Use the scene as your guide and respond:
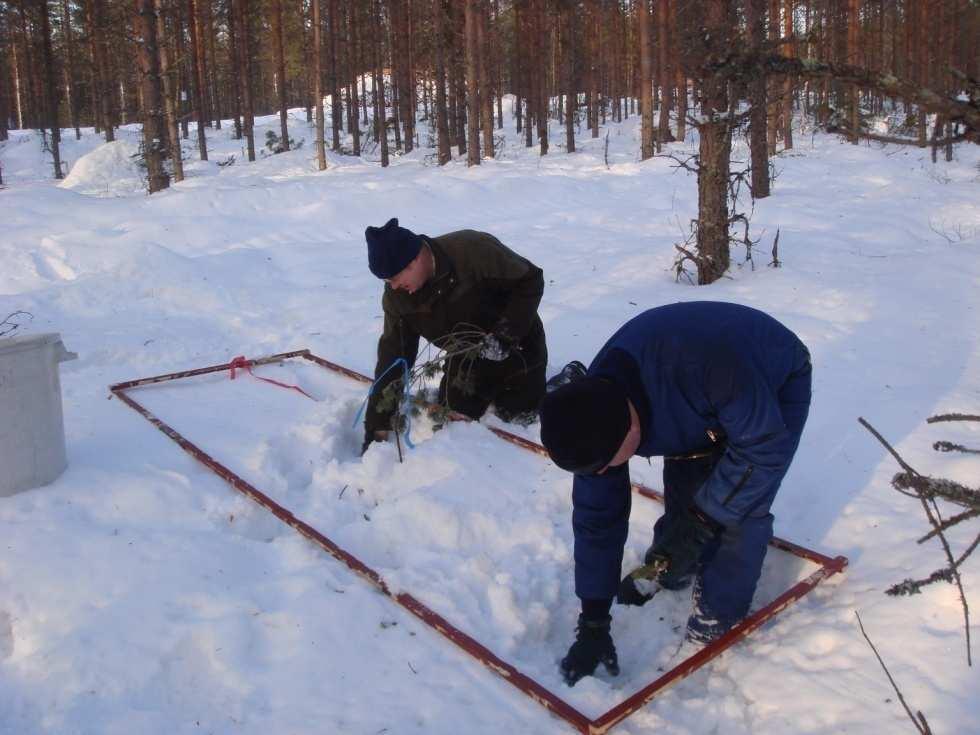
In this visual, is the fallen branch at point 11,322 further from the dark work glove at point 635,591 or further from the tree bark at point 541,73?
the tree bark at point 541,73

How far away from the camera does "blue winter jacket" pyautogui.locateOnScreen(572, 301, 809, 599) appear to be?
87.6 inches

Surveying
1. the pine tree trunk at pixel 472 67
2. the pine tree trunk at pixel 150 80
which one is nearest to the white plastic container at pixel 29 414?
the pine tree trunk at pixel 150 80

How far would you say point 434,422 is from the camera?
4418 mm

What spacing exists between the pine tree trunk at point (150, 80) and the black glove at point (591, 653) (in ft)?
43.5

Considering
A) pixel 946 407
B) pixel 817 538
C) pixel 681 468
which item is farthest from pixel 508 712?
pixel 946 407

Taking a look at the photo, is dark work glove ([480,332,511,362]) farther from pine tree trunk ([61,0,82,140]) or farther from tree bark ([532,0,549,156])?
pine tree trunk ([61,0,82,140])

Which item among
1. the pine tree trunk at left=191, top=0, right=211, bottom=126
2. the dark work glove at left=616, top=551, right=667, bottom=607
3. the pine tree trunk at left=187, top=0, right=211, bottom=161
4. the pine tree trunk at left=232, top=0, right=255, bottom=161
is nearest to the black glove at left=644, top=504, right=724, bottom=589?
the dark work glove at left=616, top=551, right=667, bottom=607

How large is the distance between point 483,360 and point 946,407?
257 cm

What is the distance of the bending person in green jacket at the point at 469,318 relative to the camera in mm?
4184

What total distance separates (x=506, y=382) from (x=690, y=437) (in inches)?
91.4

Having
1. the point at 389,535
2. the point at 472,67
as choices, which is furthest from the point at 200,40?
the point at 389,535

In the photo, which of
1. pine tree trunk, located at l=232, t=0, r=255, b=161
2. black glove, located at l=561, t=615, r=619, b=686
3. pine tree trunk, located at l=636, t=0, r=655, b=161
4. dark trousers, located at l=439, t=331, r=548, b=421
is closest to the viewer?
black glove, located at l=561, t=615, r=619, b=686

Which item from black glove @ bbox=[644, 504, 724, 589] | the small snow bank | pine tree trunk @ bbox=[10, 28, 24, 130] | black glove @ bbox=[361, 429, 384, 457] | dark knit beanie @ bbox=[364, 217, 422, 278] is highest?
pine tree trunk @ bbox=[10, 28, 24, 130]

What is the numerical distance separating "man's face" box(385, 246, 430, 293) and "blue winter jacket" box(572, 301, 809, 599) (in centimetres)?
173
